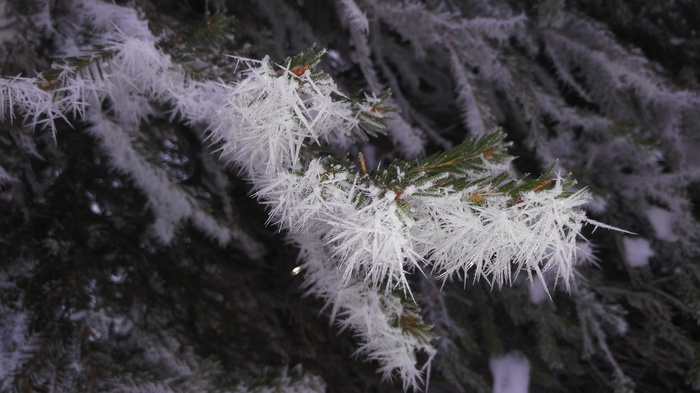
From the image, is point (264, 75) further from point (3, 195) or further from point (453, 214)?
point (3, 195)

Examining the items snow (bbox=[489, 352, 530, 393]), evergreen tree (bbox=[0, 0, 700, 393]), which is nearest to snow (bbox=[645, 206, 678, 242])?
evergreen tree (bbox=[0, 0, 700, 393])

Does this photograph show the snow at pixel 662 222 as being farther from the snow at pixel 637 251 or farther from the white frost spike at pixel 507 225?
the white frost spike at pixel 507 225

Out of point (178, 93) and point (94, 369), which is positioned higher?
point (178, 93)

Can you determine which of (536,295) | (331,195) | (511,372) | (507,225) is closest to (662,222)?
(536,295)

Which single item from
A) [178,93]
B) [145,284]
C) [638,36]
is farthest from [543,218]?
[638,36]

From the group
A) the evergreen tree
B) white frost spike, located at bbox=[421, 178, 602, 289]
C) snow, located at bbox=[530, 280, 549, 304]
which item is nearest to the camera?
white frost spike, located at bbox=[421, 178, 602, 289]

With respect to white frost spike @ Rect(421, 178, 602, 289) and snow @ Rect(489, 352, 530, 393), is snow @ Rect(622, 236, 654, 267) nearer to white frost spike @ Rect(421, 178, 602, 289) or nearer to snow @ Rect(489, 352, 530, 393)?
snow @ Rect(489, 352, 530, 393)

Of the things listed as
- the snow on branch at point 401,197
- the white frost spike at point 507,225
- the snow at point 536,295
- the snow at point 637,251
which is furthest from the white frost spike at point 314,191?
the snow at point 637,251
